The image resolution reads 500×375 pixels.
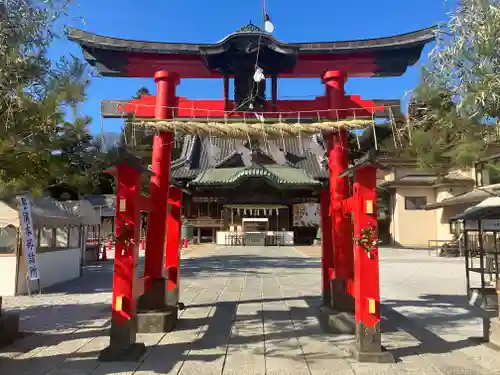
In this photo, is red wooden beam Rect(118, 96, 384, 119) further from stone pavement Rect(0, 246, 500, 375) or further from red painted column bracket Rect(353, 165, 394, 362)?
stone pavement Rect(0, 246, 500, 375)

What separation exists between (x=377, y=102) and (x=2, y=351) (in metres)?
7.42

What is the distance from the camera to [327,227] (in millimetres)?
7594

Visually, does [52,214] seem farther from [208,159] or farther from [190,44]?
[208,159]

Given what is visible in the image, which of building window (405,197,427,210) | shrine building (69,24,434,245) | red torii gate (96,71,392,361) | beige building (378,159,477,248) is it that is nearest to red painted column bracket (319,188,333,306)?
red torii gate (96,71,392,361)

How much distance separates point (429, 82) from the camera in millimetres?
5262

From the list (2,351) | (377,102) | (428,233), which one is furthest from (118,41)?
(428,233)

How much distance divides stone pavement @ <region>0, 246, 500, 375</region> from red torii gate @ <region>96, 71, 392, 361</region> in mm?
436

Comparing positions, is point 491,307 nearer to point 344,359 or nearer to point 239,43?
point 344,359

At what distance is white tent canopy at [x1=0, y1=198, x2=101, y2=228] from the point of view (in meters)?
9.92

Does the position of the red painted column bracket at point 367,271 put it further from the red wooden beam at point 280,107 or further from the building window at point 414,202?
the building window at point 414,202

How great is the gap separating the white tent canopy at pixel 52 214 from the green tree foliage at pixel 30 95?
5.06 meters

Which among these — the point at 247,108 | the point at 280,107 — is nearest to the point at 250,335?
the point at 247,108

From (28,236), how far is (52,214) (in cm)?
219

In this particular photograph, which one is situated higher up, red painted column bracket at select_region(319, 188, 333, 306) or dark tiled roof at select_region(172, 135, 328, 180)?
dark tiled roof at select_region(172, 135, 328, 180)
